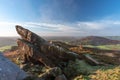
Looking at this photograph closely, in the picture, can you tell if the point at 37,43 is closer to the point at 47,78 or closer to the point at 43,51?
the point at 43,51

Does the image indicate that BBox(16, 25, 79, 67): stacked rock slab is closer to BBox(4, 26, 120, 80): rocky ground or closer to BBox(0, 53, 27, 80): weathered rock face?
BBox(4, 26, 120, 80): rocky ground

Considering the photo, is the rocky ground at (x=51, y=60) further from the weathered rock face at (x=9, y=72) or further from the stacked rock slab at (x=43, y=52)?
the weathered rock face at (x=9, y=72)

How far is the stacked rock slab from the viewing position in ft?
95.3

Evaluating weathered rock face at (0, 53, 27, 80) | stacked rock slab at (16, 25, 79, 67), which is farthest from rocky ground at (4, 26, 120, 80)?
weathered rock face at (0, 53, 27, 80)

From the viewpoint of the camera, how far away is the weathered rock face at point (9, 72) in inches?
656

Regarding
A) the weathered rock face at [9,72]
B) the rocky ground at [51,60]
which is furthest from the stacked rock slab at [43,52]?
the weathered rock face at [9,72]

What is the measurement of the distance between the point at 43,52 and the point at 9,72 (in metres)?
12.6

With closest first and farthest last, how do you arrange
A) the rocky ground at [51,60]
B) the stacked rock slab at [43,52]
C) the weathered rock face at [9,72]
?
the weathered rock face at [9,72]
the rocky ground at [51,60]
the stacked rock slab at [43,52]

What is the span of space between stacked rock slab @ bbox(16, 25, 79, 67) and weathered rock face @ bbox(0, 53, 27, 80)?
10.6 meters

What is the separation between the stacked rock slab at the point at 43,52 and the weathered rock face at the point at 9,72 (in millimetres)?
10585

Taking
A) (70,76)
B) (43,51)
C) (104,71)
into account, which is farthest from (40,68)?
(104,71)

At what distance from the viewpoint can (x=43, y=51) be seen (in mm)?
29719

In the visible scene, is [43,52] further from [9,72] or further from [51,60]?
[9,72]

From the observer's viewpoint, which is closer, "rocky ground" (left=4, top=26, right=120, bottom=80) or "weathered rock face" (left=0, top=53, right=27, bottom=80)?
"weathered rock face" (left=0, top=53, right=27, bottom=80)
